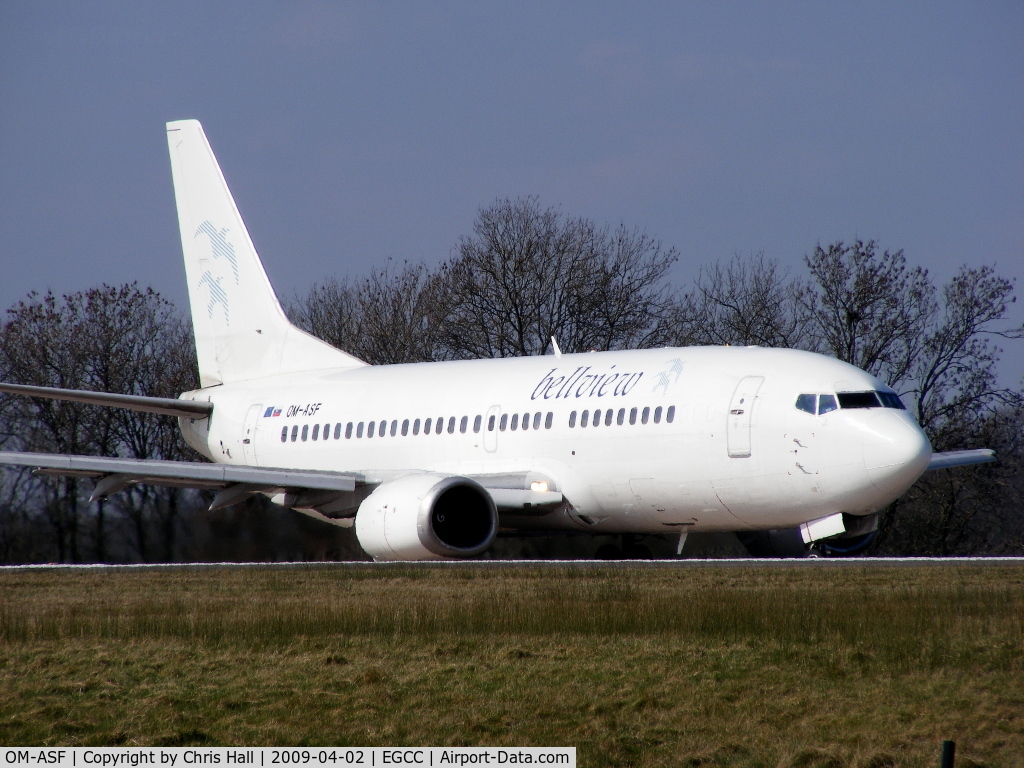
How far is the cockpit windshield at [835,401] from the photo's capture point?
2028 cm

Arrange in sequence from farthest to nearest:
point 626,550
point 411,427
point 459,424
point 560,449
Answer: point 411,427 → point 626,550 → point 459,424 → point 560,449

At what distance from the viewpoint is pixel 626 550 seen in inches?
992

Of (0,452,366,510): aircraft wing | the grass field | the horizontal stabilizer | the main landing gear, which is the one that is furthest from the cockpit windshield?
the horizontal stabilizer

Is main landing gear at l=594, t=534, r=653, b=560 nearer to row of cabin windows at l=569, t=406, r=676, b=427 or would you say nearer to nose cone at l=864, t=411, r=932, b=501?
row of cabin windows at l=569, t=406, r=676, b=427

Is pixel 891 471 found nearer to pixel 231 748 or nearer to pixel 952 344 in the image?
pixel 231 748

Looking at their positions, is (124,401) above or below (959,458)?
above

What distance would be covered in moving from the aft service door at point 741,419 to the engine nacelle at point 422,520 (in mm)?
3778

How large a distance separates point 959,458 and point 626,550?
5745 mm

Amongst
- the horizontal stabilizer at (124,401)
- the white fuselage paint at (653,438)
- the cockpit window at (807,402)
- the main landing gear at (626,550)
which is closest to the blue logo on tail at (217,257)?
the horizontal stabilizer at (124,401)

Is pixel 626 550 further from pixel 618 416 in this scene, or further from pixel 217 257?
pixel 217 257

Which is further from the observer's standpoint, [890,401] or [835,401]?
[890,401]

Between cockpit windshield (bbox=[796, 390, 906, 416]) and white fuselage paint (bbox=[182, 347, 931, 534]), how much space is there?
0.10 metres

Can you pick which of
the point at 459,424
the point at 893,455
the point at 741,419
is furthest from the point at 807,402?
the point at 459,424

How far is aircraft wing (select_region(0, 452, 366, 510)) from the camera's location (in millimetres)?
22297
